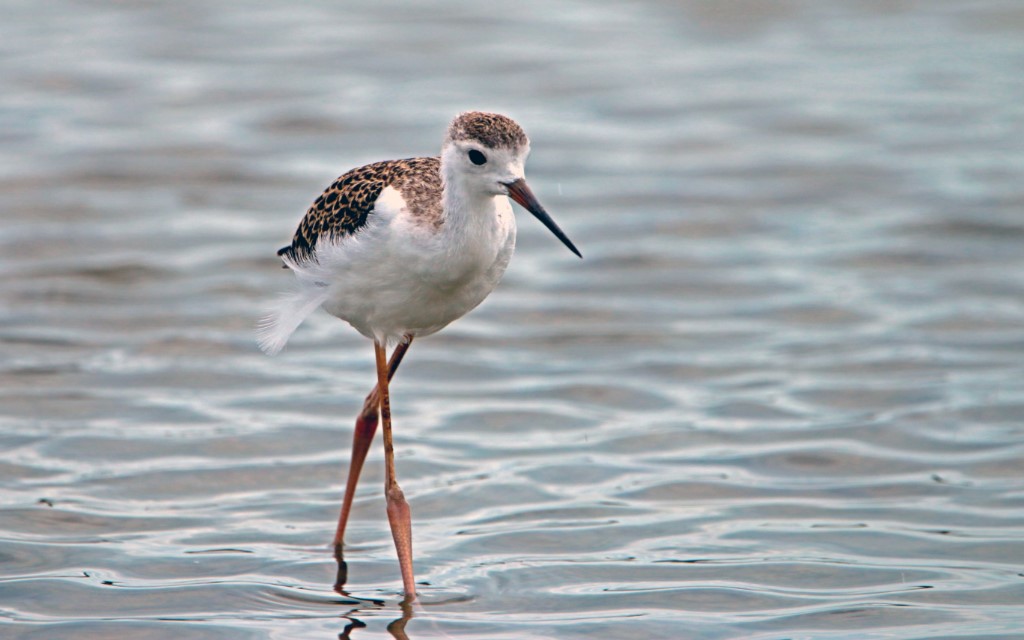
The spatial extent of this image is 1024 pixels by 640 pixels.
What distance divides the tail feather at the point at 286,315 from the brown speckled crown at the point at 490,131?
46.8 inches

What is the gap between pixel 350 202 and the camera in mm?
6793

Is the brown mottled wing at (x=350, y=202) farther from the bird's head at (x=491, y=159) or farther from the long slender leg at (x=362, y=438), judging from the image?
the long slender leg at (x=362, y=438)

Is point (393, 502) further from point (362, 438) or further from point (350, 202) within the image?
point (350, 202)

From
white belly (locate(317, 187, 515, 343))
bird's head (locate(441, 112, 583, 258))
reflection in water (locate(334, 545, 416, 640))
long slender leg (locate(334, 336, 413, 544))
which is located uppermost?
bird's head (locate(441, 112, 583, 258))

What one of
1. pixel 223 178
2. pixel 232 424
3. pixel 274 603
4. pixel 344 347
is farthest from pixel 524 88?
pixel 274 603

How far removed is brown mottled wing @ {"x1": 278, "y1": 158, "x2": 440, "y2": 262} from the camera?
664 cm

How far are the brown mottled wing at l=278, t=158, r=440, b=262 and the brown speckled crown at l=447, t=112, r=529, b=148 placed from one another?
0.45m

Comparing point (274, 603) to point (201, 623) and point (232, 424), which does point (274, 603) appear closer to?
point (201, 623)

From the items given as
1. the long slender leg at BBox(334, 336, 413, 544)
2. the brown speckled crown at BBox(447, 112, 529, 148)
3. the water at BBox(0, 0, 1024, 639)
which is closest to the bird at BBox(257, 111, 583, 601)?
the brown speckled crown at BBox(447, 112, 529, 148)

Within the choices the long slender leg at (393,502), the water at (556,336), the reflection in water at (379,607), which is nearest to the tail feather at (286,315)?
the long slender leg at (393,502)

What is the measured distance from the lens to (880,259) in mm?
11867

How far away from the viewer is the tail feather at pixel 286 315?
7.05m

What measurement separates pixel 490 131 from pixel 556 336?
15.4ft

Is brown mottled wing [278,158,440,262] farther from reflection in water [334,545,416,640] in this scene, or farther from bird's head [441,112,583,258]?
reflection in water [334,545,416,640]
